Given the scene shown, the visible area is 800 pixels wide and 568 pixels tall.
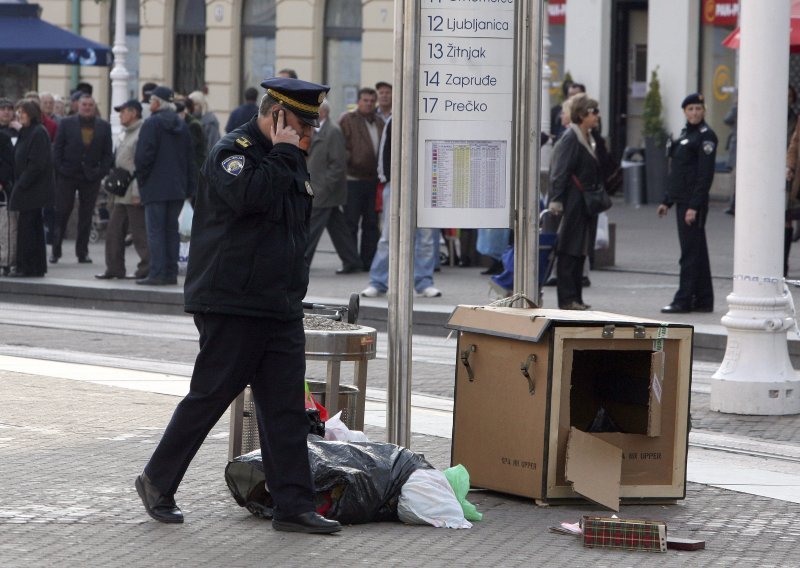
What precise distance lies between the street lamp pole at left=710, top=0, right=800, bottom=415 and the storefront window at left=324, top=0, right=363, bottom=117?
20.6 m

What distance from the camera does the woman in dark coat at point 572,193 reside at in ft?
43.6

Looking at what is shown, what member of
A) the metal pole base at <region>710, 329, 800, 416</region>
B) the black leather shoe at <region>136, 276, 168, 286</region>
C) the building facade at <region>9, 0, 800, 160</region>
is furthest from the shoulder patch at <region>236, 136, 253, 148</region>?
the building facade at <region>9, 0, 800, 160</region>

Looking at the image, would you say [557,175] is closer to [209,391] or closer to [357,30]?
[209,391]

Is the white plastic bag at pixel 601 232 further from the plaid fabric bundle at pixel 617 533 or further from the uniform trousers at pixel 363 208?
the plaid fabric bundle at pixel 617 533

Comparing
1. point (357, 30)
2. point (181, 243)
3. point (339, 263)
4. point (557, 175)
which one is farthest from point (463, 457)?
point (357, 30)

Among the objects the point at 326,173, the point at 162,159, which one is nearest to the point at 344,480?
the point at 162,159

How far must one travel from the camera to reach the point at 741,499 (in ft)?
23.4

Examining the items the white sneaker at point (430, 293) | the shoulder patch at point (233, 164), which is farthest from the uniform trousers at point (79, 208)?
the shoulder patch at point (233, 164)

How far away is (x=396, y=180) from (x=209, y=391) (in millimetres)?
1527

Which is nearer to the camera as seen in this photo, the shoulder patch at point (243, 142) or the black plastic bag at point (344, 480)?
the shoulder patch at point (243, 142)

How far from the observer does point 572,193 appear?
1336 centimetres

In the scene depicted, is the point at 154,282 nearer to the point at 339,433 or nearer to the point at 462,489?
the point at 339,433

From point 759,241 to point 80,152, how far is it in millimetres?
10449

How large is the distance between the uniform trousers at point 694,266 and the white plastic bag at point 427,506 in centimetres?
733
